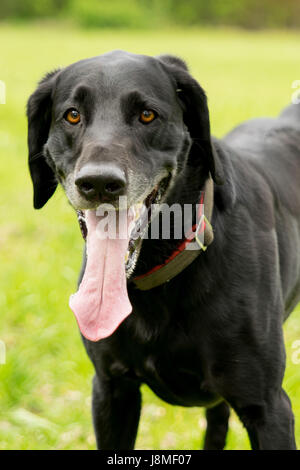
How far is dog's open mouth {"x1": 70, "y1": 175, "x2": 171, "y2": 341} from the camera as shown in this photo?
2406 mm

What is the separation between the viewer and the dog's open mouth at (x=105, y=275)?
7.89 feet

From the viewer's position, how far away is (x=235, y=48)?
2783cm

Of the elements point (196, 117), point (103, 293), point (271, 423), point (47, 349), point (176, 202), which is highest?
point (196, 117)

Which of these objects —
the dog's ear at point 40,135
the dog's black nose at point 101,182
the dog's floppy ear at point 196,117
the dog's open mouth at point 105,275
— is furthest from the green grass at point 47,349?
the dog's black nose at point 101,182

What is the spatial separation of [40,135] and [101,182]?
0.73m

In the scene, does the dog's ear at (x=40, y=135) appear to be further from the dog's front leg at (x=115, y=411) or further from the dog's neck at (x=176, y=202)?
the dog's front leg at (x=115, y=411)

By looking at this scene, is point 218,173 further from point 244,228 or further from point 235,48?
point 235,48

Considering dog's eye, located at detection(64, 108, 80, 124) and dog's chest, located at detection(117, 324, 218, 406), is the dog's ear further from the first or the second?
dog's chest, located at detection(117, 324, 218, 406)

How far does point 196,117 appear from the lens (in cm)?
269

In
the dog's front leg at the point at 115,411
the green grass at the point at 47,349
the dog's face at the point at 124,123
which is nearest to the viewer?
the dog's face at the point at 124,123

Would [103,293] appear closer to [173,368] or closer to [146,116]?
[173,368]

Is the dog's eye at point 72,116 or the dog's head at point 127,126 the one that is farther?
the dog's eye at point 72,116

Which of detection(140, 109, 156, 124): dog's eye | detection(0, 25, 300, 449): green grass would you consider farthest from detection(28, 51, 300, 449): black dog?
detection(0, 25, 300, 449): green grass

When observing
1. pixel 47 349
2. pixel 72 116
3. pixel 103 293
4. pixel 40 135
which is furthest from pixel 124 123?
pixel 47 349
